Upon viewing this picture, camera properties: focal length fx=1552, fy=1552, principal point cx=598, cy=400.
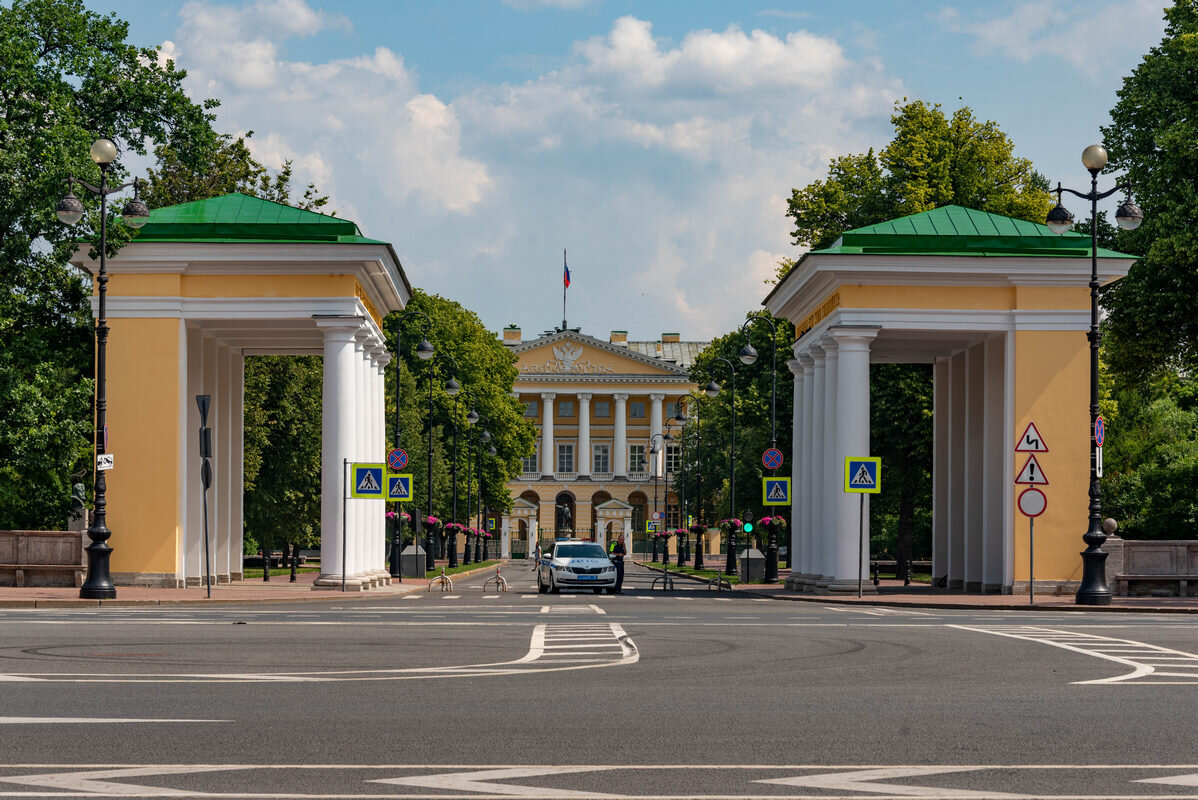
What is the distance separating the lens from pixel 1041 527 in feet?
119

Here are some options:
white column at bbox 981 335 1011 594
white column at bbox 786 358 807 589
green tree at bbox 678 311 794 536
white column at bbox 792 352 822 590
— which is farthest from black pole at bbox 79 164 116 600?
green tree at bbox 678 311 794 536

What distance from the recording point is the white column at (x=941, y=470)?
4512 centimetres

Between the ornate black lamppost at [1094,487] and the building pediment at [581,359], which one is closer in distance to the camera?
the ornate black lamppost at [1094,487]

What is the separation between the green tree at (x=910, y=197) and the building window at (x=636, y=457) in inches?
3655

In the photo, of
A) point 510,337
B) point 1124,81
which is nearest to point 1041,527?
point 1124,81

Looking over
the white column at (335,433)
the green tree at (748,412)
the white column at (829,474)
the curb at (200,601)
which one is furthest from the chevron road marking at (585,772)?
the green tree at (748,412)

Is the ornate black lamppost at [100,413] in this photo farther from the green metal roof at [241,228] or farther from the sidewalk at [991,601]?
the sidewalk at [991,601]

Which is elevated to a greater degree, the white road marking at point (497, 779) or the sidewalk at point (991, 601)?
the white road marking at point (497, 779)

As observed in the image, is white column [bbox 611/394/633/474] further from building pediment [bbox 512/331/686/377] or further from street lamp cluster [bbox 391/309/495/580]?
street lamp cluster [bbox 391/309/495/580]

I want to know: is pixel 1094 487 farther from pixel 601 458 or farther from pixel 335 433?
pixel 601 458

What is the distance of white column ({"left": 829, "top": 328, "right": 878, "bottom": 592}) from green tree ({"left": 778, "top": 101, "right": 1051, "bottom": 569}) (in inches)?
559

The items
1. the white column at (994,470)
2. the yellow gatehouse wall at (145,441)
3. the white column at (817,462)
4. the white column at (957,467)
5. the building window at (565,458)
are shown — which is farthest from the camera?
the building window at (565,458)

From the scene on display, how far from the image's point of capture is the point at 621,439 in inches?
5846

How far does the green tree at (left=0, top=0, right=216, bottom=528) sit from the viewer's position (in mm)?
35844
